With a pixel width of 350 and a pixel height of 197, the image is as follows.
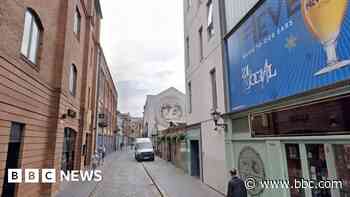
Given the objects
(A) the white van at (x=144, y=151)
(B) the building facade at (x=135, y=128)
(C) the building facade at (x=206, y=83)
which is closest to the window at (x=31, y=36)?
(C) the building facade at (x=206, y=83)

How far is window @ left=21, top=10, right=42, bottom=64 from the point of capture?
22.5ft

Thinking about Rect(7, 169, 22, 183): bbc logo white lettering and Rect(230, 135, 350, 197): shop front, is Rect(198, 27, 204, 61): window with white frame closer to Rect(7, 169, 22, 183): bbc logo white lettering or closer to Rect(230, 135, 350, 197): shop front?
Rect(230, 135, 350, 197): shop front

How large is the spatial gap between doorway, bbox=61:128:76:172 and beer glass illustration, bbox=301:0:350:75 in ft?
38.0

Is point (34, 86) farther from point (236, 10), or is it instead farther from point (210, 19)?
point (210, 19)

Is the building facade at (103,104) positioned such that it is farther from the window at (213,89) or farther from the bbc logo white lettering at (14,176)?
the bbc logo white lettering at (14,176)

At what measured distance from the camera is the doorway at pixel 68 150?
11.7 meters

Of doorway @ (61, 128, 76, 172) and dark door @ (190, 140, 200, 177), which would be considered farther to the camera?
dark door @ (190, 140, 200, 177)

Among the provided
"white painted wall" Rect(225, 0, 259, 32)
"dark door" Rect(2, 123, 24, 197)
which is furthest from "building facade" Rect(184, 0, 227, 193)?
"dark door" Rect(2, 123, 24, 197)

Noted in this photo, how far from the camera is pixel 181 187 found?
1043 centimetres

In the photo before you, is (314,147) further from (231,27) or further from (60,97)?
(60,97)

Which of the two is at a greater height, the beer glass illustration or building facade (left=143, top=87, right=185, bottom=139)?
building facade (left=143, top=87, right=185, bottom=139)

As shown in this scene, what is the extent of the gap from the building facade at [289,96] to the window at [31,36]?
23.0 ft

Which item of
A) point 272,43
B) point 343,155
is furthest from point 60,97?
point 343,155

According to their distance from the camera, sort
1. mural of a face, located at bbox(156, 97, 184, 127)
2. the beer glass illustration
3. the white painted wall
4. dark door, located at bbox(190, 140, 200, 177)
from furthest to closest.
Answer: mural of a face, located at bbox(156, 97, 184, 127) → dark door, located at bbox(190, 140, 200, 177) → the white painted wall → the beer glass illustration
